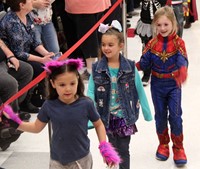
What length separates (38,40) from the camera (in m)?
4.45

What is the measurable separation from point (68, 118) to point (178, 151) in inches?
54.7

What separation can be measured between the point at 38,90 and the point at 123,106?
1919 mm

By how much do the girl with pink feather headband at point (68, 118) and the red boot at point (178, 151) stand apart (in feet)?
3.80

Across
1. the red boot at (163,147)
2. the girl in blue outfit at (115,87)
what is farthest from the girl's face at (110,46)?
the red boot at (163,147)

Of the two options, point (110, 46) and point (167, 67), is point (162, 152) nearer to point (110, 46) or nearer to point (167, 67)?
point (167, 67)

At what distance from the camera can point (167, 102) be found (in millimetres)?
3371

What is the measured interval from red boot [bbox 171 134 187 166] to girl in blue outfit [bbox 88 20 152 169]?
635mm

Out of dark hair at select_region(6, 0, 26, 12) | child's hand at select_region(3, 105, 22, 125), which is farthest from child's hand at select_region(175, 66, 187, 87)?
dark hair at select_region(6, 0, 26, 12)

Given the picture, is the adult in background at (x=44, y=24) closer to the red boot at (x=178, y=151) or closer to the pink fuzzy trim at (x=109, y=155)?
the red boot at (x=178, y=151)

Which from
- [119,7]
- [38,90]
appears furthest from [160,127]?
[119,7]

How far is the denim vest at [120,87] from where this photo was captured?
2812 millimetres

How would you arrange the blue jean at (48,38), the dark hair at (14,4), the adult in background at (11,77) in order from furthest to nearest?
the blue jean at (48,38), the dark hair at (14,4), the adult in background at (11,77)

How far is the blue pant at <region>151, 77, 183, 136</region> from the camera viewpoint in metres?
3.29

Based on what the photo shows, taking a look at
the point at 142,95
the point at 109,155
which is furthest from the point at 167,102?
the point at 109,155
